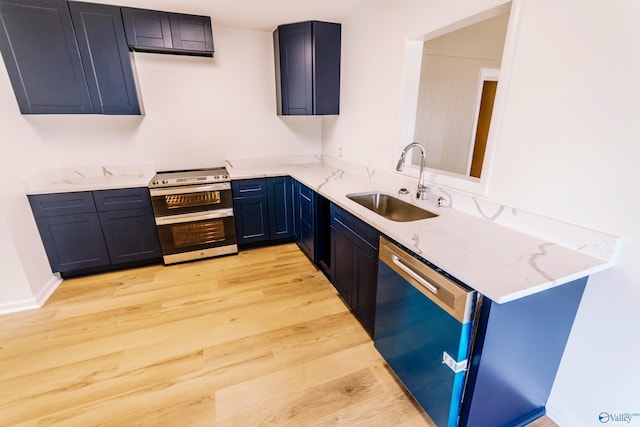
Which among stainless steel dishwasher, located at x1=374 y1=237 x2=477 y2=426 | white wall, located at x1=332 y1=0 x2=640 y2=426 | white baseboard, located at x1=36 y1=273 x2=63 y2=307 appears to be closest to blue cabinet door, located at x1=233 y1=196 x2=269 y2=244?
white baseboard, located at x1=36 y1=273 x2=63 y2=307

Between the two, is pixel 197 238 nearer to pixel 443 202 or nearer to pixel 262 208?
pixel 262 208

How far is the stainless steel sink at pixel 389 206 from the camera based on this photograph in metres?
2.05

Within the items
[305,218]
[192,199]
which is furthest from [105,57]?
[305,218]

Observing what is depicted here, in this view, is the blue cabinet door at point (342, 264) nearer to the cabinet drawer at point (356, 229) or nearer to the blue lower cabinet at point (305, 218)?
the cabinet drawer at point (356, 229)

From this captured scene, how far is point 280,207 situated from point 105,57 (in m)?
2.10

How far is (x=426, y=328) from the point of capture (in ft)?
4.28

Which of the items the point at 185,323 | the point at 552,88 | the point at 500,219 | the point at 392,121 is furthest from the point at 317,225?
the point at 552,88

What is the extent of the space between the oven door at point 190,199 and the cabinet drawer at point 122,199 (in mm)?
79

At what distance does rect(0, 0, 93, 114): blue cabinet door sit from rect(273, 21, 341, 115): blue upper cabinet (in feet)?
6.04

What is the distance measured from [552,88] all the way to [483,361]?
1.23 metres

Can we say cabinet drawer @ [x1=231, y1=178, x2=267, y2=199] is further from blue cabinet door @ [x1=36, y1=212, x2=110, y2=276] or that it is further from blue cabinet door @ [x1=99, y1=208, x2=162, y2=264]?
blue cabinet door @ [x1=36, y1=212, x2=110, y2=276]

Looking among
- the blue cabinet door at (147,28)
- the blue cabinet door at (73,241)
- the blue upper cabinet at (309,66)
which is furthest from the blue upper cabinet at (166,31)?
the blue cabinet door at (73,241)

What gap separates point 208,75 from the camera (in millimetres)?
3197

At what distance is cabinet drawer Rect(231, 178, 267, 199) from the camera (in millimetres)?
3057
